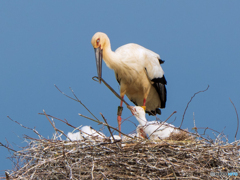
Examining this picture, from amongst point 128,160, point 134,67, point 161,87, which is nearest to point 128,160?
point 128,160

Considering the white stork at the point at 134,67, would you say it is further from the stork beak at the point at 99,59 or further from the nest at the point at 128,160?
the nest at the point at 128,160

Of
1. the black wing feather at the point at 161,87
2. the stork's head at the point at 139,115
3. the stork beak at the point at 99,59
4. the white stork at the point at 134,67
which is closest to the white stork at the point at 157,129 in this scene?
the stork's head at the point at 139,115

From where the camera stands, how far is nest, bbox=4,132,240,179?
7.78 feet

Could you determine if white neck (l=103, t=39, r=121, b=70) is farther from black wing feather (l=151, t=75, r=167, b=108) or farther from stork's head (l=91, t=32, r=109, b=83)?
black wing feather (l=151, t=75, r=167, b=108)

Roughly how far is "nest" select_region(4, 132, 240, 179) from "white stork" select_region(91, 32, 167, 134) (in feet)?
4.57

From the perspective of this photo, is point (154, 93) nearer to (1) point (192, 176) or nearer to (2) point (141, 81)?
(2) point (141, 81)

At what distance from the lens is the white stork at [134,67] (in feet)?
12.7

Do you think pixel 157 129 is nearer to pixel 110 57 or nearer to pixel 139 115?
pixel 139 115

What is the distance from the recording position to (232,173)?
251cm

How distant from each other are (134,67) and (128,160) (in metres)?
1.90

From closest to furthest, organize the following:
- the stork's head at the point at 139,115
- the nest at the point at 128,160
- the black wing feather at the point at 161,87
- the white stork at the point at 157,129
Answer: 1. the nest at the point at 128,160
2. the white stork at the point at 157,129
3. the stork's head at the point at 139,115
4. the black wing feather at the point at 161,87

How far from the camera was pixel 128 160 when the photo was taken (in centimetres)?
241

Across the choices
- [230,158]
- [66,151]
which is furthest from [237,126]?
[66,151]

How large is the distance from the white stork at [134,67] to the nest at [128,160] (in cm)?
139
